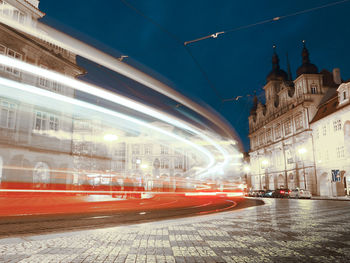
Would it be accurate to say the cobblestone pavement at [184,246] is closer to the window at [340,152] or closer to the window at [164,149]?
the window at [164,149]

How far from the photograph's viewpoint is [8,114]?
26078mm

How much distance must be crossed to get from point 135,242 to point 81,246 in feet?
3.49

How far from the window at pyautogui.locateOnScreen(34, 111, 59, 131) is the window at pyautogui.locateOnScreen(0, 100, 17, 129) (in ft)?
7.37

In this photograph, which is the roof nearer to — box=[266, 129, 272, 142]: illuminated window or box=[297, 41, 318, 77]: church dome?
box=[297, 41, 318, 77]: church dome

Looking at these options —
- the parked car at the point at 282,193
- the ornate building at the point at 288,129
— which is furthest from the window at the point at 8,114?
the ornate building at the point at 288,129

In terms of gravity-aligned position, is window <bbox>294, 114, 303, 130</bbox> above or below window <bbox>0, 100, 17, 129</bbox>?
above

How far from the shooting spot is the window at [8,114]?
25.6 m

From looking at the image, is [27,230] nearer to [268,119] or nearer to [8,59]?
[8,59]

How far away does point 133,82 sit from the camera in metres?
15.9

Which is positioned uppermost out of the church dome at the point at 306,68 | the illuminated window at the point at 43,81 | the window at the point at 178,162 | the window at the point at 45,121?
the church dome at the point at 306,68

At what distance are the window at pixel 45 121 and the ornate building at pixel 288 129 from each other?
1434 inches

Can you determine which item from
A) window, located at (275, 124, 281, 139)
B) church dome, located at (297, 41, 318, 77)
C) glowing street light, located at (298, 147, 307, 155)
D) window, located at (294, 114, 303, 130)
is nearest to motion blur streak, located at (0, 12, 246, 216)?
glowing street light, located at (298, 147, 307, 155)

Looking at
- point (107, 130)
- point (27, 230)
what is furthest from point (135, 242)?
point (107, 130)

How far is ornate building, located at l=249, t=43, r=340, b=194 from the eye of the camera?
49.9m
